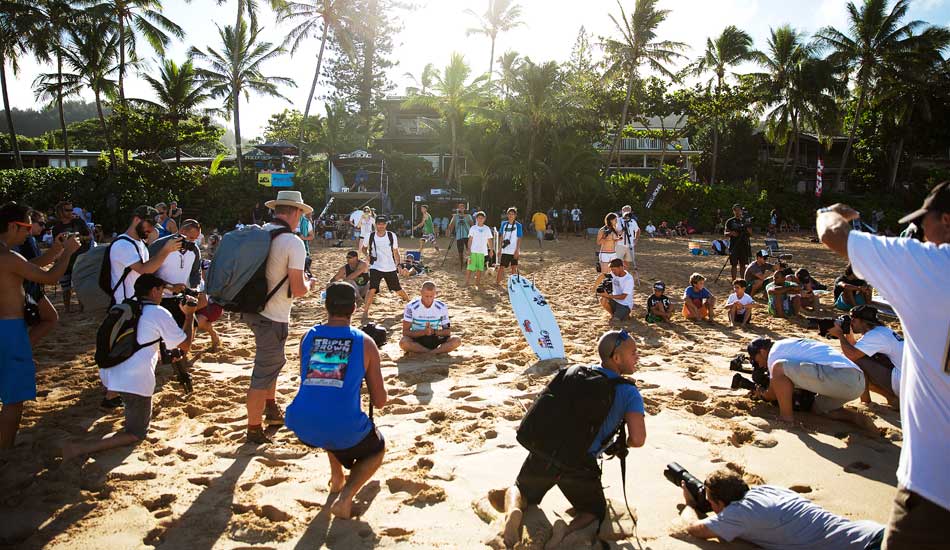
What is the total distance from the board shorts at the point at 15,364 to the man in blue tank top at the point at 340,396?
1941mm

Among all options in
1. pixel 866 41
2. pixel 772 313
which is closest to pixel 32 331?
pixel 772 313

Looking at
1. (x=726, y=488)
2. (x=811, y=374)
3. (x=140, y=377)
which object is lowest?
(x=726, y=488)

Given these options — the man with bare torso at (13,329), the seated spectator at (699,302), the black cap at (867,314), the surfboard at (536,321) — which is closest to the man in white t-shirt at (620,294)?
the seated spectator at (699,302)

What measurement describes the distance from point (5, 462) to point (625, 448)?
3795mm

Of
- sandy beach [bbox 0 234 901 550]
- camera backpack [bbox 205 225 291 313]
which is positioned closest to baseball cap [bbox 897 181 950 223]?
sandy beach [bbox 0 234 901 550]

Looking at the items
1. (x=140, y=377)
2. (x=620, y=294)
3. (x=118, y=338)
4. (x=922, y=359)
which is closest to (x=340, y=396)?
(x=140, y=377)

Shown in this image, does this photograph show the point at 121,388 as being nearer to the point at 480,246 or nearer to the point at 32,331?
the point at 32,331

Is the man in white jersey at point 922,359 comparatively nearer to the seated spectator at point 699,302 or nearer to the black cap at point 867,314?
the black cap at point 867,314

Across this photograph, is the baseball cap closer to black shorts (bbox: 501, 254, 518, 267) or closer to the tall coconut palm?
black shorts (bbox: 501, 254, 518, 267)

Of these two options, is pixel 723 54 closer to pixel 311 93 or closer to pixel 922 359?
pixel 311 93

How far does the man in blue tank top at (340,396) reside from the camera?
3.21m

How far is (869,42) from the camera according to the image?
34.2 m

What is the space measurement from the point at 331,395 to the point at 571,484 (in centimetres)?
A: 134

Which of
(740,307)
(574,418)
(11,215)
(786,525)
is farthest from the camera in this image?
(740,307)
